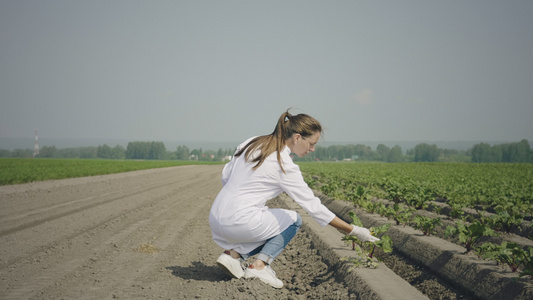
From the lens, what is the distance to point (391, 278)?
4070 millimetres

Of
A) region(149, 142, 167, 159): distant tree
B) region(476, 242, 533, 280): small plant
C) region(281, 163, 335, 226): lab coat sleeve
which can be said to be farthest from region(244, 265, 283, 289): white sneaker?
region(149, 142, 167, 159): distant tree

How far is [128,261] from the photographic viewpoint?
507 centimetres

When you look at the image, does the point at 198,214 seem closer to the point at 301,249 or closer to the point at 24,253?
the point at 301,249

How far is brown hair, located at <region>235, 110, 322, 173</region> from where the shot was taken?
143 inches

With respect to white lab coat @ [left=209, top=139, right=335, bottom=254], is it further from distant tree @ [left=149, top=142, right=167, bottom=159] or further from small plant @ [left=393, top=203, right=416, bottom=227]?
distant tree @ [left=149, top=142, right=167, bottom=159]

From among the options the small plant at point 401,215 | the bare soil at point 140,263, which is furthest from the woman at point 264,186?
the small plant at point 401,215

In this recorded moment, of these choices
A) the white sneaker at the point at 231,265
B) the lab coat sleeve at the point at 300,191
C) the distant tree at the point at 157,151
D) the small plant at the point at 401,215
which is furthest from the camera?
the distant tree at the point at 157,151

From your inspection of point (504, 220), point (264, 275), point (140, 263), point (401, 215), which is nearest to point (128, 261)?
point (140, 263)

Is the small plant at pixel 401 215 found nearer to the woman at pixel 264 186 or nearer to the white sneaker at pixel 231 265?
the woman at pixel 264 186

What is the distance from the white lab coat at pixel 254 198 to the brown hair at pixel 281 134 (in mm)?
57

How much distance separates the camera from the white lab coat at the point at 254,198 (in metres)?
3.65

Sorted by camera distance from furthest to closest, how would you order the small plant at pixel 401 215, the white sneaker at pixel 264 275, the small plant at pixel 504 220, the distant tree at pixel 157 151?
the distant tree at pixel 157 151
the small plant at pixel 401 215
the small plant at pixel 504 220
the white sneaker at pixel 264 275

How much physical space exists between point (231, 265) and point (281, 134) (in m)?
1.34

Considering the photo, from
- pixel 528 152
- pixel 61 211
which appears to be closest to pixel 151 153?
pixel 528 152
